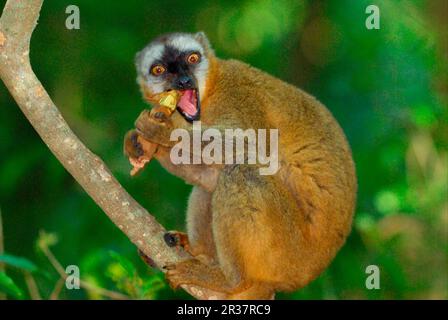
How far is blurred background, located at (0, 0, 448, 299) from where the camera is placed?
1216 centimetres

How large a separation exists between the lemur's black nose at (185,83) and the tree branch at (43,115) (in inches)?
65.8

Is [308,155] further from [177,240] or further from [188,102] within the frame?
[177,240]

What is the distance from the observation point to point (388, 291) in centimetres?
1202

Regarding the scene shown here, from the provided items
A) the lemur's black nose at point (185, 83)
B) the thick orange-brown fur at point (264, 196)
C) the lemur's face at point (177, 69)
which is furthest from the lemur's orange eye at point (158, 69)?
the thick orange-brown fur at point (264, 196)

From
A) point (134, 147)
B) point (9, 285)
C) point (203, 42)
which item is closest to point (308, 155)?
Answer: point (134, 147)

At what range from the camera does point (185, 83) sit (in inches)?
319

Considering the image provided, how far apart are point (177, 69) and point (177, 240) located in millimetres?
1751

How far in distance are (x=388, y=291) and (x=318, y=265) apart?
4.72 m

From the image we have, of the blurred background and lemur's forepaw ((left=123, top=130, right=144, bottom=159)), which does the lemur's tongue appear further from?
the blurred background

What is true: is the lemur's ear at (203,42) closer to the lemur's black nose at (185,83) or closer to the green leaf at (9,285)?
the lemur's black nose at (185,83)

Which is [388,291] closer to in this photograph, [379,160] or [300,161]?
[379,160]

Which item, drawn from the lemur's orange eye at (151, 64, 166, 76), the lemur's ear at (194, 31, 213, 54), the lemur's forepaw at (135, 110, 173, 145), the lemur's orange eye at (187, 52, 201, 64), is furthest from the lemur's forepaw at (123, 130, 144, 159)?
the lemur's ear at (194, 31, 213, 54)
